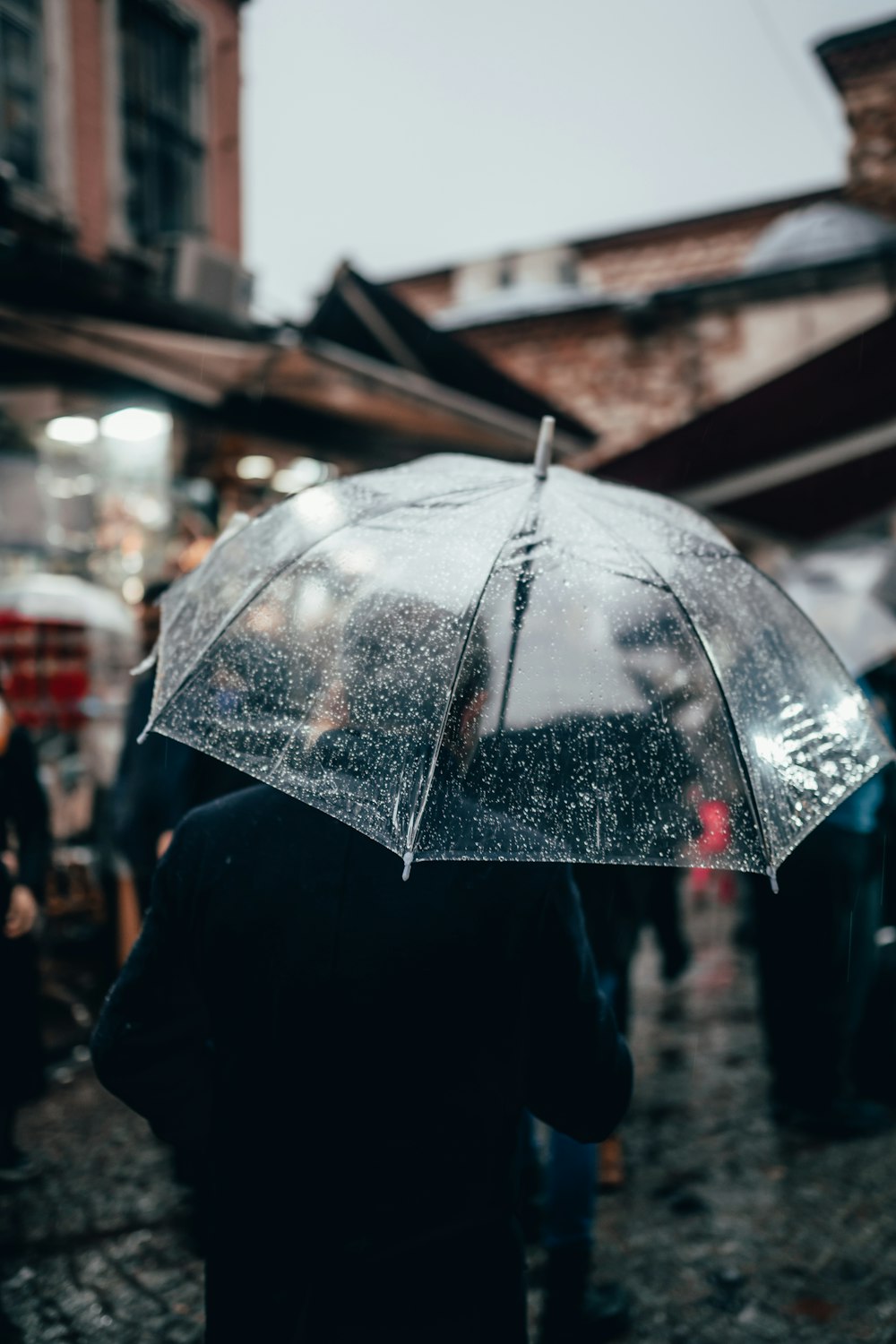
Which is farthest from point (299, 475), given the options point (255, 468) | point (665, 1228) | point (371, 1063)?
point (371, 1063)

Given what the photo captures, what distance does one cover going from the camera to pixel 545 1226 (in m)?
3.18

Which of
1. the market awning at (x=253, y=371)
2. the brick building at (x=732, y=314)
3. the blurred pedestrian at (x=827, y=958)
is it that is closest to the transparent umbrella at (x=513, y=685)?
the blurred pedestrian at (x=827, y=958)

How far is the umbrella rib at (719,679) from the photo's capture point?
75.9 inches

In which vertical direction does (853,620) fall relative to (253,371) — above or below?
below

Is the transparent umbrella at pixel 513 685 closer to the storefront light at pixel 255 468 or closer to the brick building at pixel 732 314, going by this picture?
the storefront light at pixel 255 468

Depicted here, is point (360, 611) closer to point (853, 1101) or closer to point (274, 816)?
point (274, 816)

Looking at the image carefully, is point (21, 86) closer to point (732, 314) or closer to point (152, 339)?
point (152, 339)

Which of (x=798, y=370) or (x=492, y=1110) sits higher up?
(x=798, y=370)

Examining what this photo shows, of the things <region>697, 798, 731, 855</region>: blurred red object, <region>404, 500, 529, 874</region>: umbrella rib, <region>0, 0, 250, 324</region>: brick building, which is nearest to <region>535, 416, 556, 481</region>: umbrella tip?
<region>404, 500, 529, 874</region>: umbrella rib

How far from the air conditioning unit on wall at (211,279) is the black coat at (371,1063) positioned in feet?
22.8

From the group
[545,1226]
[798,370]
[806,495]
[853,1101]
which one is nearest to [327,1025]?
[545,1226]

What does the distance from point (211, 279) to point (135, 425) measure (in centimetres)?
193

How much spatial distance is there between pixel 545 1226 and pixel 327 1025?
184cm

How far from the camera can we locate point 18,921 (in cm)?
368
